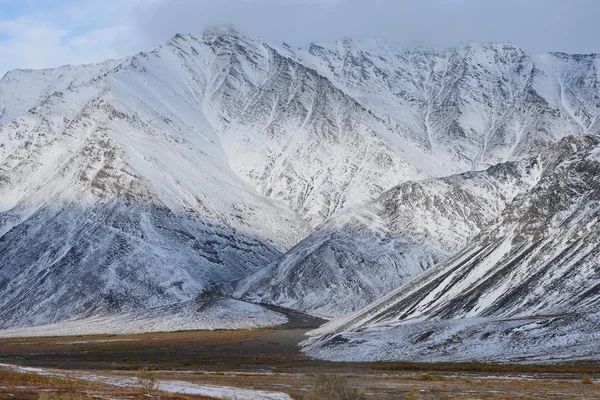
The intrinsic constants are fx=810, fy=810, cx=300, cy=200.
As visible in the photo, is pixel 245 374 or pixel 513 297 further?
pixel 513 297

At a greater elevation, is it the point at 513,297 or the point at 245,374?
the point at 245,374

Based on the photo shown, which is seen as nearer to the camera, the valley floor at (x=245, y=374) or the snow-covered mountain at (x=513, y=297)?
the valley floor at (x=245, y=374)

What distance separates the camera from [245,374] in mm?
80250

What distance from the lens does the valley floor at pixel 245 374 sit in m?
51.8

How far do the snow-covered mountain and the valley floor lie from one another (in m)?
8.92

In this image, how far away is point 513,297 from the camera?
123 m

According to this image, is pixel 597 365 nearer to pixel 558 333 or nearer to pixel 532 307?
pixel 558 333

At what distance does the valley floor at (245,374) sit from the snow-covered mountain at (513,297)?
29.3 feet

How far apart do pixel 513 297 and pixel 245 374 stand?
187 ft

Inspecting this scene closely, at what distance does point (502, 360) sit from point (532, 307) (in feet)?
91.7

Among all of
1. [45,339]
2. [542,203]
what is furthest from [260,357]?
[45,339]

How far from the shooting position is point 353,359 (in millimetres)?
106750

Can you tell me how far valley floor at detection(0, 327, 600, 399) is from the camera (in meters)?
51.8

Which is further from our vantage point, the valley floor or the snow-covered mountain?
the snow-covered mountain
